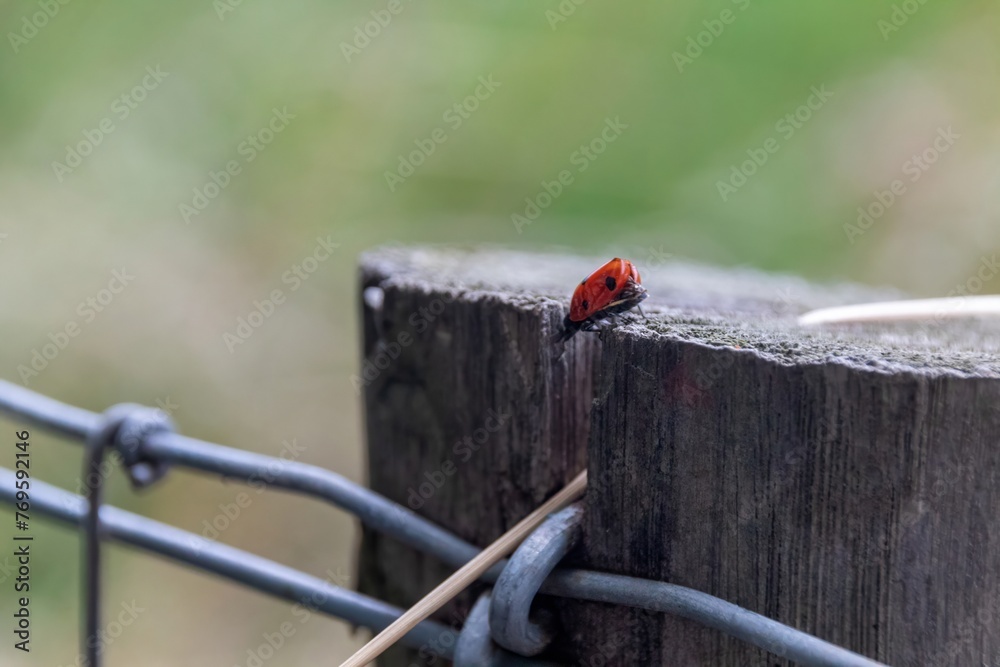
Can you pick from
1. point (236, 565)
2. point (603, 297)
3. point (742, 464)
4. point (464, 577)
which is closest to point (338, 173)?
point (236, 565)

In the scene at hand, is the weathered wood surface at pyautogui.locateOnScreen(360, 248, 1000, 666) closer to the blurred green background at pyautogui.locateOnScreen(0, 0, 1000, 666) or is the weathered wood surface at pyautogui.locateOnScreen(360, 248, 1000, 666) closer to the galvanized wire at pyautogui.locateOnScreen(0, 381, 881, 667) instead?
the galvanized wire at pyautogui.locateOnScreen(0, 381, 881, 667)

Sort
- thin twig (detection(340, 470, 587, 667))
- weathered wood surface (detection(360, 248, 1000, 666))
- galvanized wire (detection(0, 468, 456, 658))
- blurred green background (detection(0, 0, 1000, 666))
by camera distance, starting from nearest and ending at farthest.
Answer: weathered wood surface (detection(360, 248, 1000, 666)) → thin twig (detection(340, 470, 587, 667)) → galvanized wire (detection(0, 468, 456, 658)) → blurred green background (detection(0, 0, 1000, 666))

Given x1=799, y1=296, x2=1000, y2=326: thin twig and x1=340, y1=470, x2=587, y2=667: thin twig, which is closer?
x1=340, y1=470, x2=587, y2=667: thin twig

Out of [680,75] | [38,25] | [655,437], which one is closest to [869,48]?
[680,75]

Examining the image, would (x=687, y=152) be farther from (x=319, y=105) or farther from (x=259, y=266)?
(x=259, y=266)

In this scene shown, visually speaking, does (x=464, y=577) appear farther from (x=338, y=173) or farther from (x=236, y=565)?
(x=338, y=173)

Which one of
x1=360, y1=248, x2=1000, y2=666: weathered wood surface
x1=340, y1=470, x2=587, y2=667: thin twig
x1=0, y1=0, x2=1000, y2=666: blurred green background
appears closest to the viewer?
x1=360, y1=248, x2=1000, y2=666: weathered wood surface

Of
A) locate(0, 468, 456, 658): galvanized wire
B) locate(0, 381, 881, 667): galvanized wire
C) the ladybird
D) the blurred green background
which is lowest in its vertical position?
locate(0, 468, 456, 658): galvanized wire

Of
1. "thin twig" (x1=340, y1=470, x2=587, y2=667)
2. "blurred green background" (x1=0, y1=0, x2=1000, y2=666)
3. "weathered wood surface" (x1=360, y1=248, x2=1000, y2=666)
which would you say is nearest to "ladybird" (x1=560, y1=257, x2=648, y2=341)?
"weathered wood surface" (x1=360, y1=248, x2=1000, y2=666)

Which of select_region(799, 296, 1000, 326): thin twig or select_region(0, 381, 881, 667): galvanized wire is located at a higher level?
select_region(799, 296, 1000, 326): thin twig
